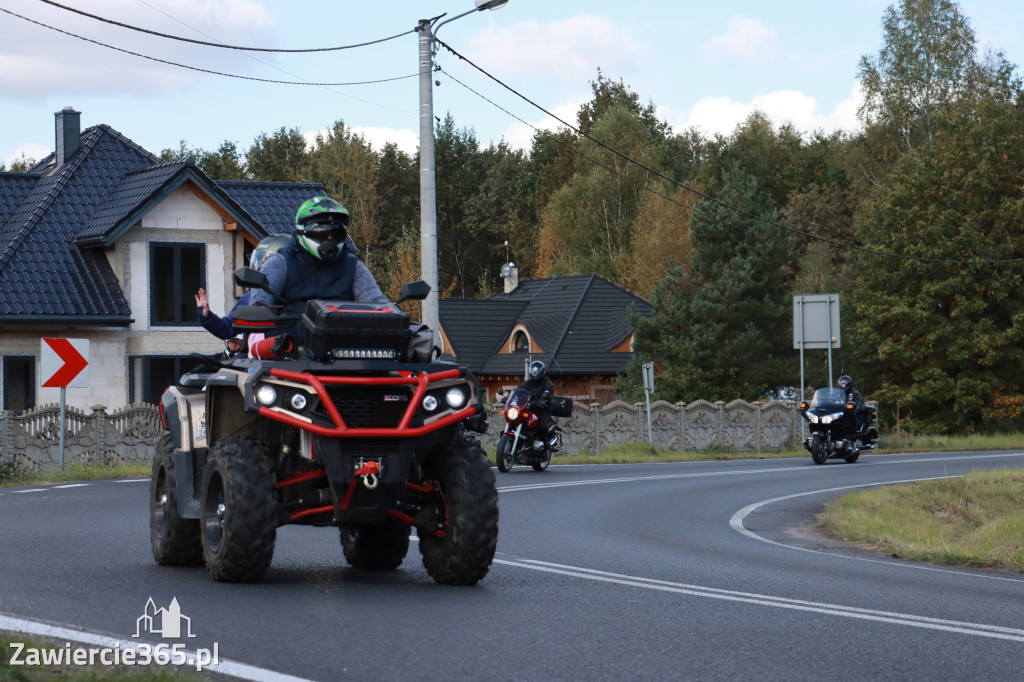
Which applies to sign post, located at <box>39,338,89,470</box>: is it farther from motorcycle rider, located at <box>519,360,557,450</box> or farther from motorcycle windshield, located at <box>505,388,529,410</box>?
motorcycle rider, located at <box>519,360,557,450</box>

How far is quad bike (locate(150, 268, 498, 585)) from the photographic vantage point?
8.20 metres

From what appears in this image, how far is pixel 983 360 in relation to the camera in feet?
168

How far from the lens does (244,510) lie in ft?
27.1

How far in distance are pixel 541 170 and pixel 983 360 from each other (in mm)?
46413

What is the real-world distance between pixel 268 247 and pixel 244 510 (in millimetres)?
2006

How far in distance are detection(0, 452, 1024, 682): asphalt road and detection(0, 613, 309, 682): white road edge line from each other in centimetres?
3

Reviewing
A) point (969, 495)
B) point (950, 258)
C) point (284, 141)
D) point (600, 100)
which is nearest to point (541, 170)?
point (600, 100)

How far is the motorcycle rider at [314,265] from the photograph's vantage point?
929 centimetres

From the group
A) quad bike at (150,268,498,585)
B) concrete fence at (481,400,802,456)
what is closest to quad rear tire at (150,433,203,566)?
quad bike at (150,268,498,585)

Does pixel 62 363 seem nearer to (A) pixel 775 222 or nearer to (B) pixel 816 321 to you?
(B) pixel 816 321

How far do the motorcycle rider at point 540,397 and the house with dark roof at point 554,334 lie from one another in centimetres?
3386

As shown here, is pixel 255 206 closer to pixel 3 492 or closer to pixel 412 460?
pixel 3 492

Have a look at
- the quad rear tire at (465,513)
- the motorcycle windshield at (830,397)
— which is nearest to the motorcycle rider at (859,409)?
the motorcycle windshield at (830,397)

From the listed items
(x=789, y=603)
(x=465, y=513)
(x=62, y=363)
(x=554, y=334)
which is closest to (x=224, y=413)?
(x=465, y=513)
